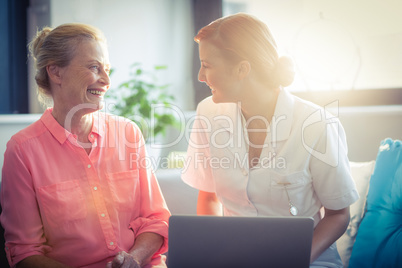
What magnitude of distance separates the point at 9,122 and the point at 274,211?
1.70 m

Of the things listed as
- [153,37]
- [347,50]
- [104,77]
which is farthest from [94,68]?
[153,37]

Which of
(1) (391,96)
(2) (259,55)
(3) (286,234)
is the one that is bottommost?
(3) (286,234)

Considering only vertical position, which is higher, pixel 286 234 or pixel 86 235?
pixel 286 234

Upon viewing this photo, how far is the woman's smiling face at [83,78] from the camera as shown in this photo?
54.3 inches

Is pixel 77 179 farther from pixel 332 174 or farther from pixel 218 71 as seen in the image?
pixel 332 174

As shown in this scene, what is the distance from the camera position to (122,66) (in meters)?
3.10

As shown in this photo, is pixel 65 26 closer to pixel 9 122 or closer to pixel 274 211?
pixel 274 211

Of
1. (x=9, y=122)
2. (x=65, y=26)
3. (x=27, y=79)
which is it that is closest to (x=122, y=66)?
(x=27, y=79)

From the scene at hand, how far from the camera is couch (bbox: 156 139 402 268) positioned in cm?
146

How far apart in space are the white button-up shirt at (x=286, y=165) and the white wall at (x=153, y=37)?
1719mm

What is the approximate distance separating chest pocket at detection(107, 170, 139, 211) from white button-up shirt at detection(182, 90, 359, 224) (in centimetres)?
30

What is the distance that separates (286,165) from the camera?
1.37 meters

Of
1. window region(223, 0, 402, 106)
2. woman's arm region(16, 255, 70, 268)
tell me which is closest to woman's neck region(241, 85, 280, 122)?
woman's arm region(16, 255, 70, 268)

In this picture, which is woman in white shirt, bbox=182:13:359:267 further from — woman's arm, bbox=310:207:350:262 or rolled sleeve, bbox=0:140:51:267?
rolled sleeve, bbox=0:140:51:267
